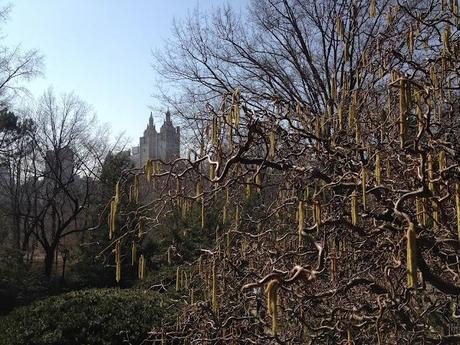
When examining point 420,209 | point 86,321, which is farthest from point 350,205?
point 86,321

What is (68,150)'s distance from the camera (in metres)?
19.1

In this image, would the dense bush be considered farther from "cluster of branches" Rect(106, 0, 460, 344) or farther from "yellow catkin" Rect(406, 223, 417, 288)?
"yellow catkin" Rect(406, 223, 417, 288)

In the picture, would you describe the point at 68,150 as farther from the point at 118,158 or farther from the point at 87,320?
the point at 87,320

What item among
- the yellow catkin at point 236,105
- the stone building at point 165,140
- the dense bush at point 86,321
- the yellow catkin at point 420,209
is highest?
the stone building at point 165,140

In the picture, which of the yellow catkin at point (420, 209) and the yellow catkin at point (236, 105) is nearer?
the yellow catkin at point (420, 209)

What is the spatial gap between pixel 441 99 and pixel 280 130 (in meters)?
1.03

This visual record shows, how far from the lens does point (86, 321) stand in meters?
7.27

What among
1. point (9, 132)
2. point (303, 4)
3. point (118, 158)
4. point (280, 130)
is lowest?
point (280, 130)

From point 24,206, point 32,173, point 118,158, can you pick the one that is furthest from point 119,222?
point 24,206

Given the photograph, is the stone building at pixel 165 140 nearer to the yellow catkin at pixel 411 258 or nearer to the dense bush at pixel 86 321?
the dense bush at pixel 86 321

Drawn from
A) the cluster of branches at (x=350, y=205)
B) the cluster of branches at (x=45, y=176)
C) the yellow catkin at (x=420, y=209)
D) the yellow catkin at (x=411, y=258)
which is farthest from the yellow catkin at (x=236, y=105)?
the cluster of branches at (x=45, y=176)

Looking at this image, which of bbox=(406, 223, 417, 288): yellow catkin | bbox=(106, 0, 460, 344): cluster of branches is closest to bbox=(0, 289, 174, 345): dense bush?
bbox=(106, 0, 460, 344): cluster of branches

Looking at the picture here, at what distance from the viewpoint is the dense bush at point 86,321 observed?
6906 millimetres

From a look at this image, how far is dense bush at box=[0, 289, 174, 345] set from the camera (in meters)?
6.91
